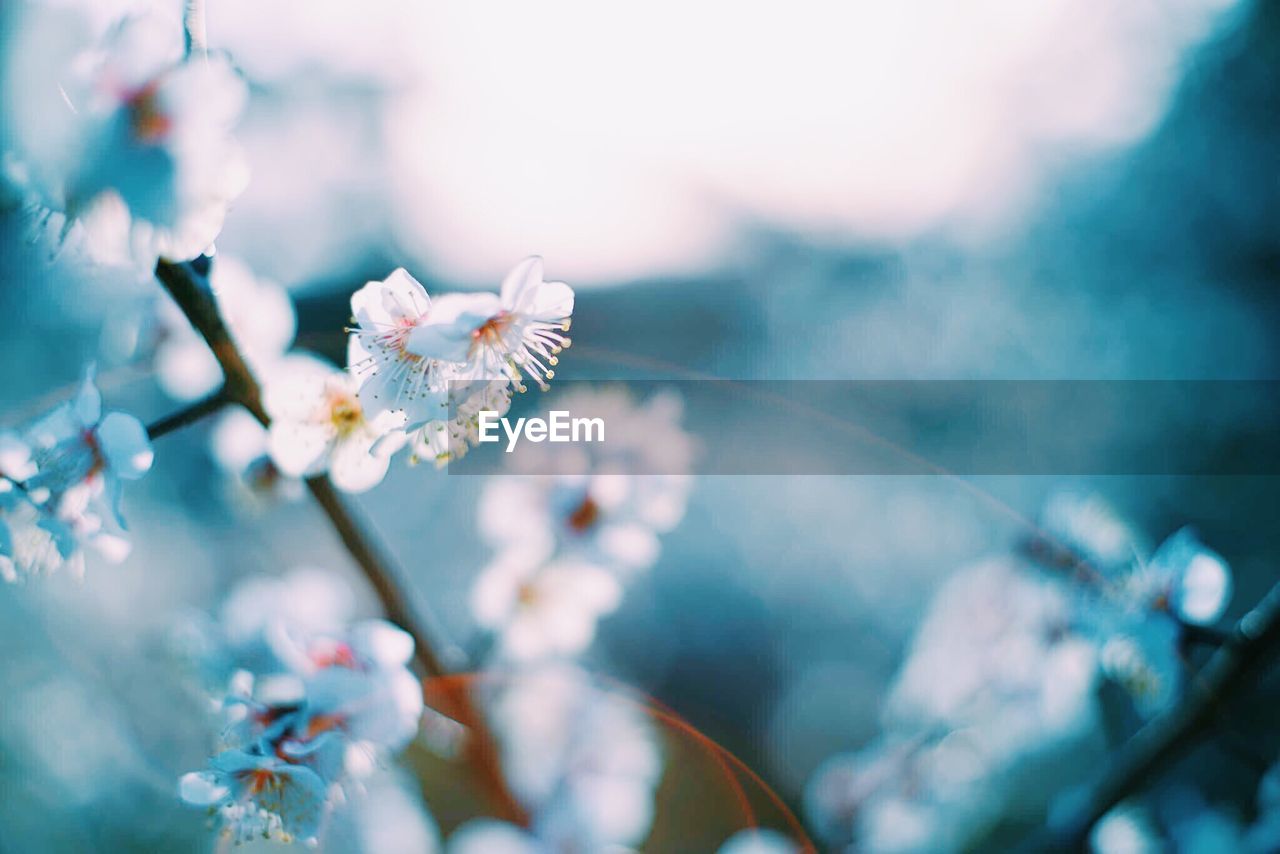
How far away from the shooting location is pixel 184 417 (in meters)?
0.56

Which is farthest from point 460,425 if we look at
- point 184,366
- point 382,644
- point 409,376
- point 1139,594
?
point 1139,594

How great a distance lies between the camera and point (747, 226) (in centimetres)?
263

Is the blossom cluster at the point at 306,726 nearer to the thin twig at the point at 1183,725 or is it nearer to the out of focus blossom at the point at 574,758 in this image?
the out of focus blossom at the point at 574,758

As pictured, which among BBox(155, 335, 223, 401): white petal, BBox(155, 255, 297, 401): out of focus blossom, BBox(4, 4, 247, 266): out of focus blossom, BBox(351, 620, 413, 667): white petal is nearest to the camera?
BBox(4, 4, 247, 266): out of focus blossom

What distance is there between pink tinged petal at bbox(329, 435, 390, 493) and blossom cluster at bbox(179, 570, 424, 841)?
12 centimetres

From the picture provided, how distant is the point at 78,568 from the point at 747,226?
2.35 m

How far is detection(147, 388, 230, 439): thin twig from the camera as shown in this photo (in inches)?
21.8

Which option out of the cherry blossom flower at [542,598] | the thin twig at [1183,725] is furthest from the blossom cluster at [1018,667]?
the cherry blossom flower at [542,598]

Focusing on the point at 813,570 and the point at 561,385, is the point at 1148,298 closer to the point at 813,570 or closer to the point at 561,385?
the point at 813,570

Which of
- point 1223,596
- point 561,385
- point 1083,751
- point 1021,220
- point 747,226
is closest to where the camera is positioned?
point 1223,596

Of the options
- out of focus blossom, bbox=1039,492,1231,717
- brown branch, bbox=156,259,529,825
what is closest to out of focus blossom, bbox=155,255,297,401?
brown branch, bbox=156,259,529,825

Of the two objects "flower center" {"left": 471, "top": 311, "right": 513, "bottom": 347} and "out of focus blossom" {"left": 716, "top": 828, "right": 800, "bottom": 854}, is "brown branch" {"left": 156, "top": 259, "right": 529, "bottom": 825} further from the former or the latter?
"out of focus blossom" {"left": 716, "top": 828, "right": 800, "bottom": 854}

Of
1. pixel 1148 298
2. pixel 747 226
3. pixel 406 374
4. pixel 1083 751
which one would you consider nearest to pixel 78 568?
pixel 406 374

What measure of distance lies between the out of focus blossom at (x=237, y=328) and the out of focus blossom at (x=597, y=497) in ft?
1.06
